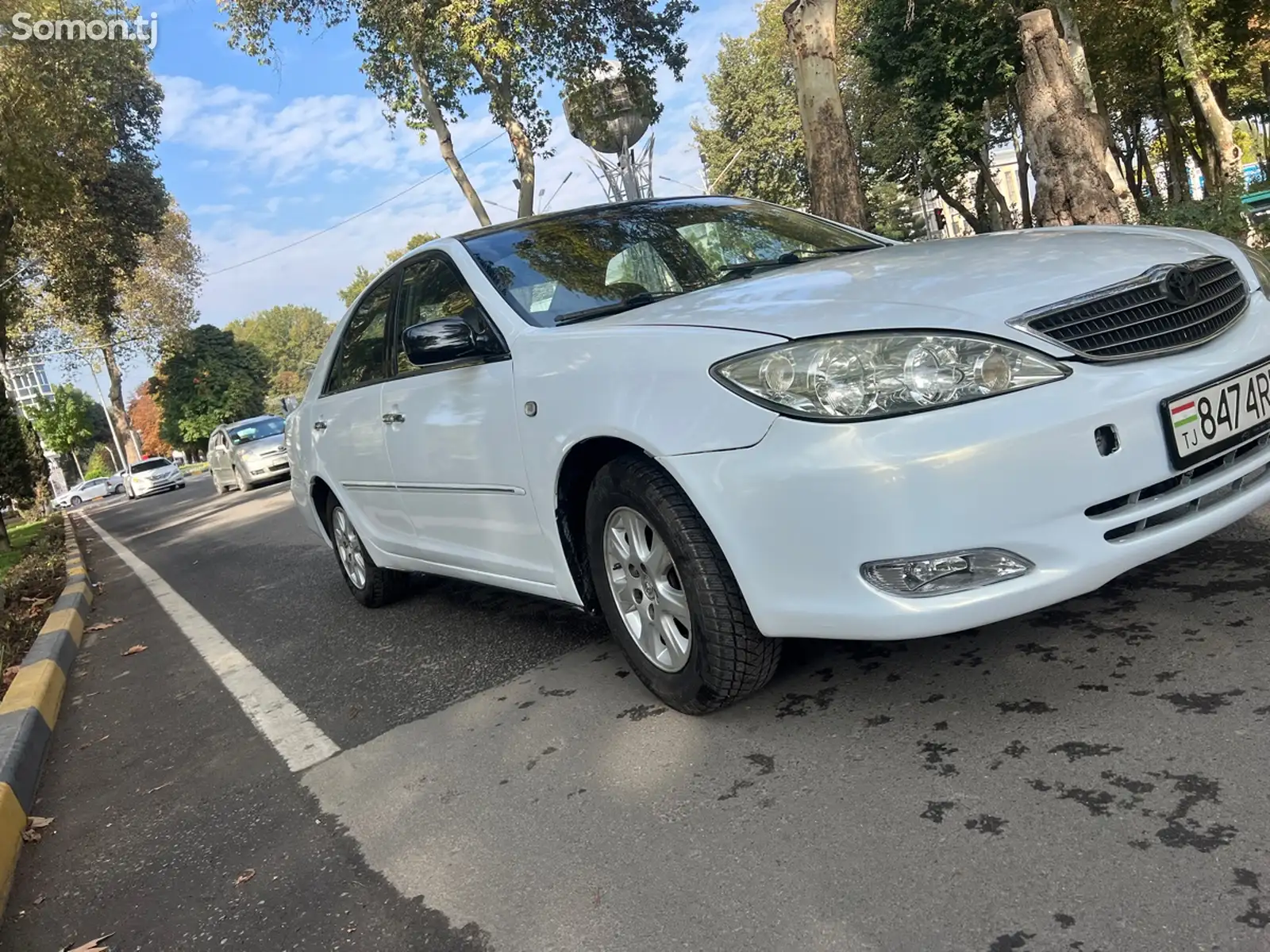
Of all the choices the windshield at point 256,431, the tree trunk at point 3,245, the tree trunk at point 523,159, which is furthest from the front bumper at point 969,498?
the windshield at point 256,431

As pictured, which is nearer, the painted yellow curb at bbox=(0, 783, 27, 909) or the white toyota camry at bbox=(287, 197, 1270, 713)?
the white toyota camry at bbox=(287, 197, 1270, 713)

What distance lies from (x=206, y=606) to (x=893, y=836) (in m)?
5.93

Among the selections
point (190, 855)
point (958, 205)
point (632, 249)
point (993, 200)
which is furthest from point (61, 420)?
point (190, 855)

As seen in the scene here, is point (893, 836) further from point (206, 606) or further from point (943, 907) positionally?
point (206, 606)

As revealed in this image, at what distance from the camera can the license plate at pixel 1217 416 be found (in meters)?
2.35

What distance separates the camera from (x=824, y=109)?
9258mm

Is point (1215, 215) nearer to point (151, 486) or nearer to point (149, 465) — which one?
point (151, 486)

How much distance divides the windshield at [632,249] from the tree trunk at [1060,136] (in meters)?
6.94

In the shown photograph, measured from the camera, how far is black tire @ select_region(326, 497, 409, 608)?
5.07 m

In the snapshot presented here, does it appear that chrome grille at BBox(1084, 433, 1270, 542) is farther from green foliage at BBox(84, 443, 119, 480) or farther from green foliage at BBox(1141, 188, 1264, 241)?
green foliage at BBox(84, 443, 119, 480)

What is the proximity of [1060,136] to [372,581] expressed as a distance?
331 inches

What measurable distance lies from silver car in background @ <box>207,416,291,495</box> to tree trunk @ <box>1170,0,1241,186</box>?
19181 mm

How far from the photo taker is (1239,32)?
2261cm

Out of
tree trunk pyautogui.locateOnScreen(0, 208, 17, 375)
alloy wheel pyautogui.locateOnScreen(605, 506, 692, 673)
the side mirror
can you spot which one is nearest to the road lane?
alloy wheel pyautogui.locateOnScreen(605, 506, 692, 673)
